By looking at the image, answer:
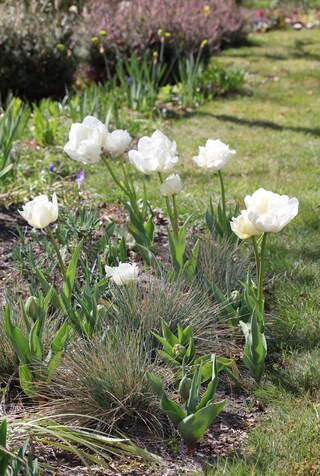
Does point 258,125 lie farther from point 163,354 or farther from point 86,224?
point 163,354

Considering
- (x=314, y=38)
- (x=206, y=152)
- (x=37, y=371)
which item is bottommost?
(x=314, y=38)

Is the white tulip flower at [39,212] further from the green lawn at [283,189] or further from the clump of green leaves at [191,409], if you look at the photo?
the green lawn at [283,189]

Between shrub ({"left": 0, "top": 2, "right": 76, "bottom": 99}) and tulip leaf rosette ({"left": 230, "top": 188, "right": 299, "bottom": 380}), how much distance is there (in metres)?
5.75

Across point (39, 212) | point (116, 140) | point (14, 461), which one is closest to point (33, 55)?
point (116, 140)

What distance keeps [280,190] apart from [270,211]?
2.46m

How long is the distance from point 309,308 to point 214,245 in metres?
0.62

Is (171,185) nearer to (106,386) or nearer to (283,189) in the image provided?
(106,386)

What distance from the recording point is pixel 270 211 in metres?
2.74

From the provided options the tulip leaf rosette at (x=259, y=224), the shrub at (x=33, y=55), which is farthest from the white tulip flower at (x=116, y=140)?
the shrub at (x=33, y=55)

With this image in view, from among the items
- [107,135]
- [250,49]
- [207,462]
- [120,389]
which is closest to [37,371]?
[120,389]

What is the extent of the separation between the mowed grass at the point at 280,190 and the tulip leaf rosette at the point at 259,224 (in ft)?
0.51

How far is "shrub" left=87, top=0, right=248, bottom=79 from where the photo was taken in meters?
8.31

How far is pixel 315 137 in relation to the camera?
6.68 m

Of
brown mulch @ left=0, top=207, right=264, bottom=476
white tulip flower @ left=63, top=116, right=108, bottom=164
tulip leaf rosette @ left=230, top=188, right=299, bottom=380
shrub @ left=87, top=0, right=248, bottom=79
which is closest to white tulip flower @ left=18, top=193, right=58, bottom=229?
white tulip flower @ left=63, top=116, right=108, bottom=164
